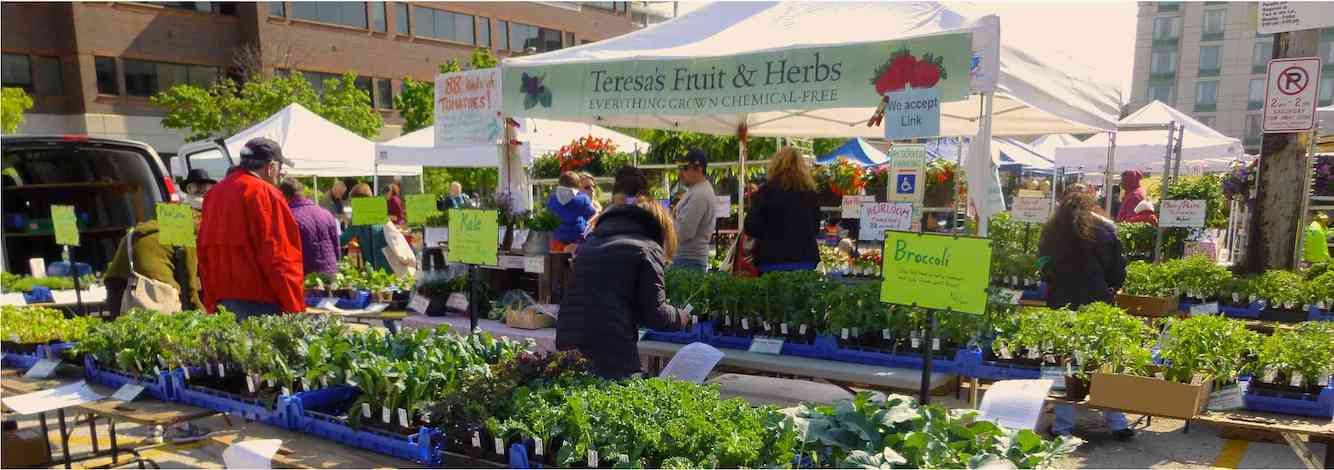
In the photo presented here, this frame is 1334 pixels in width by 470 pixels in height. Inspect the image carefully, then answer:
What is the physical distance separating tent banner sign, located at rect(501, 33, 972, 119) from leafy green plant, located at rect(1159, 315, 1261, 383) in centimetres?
144

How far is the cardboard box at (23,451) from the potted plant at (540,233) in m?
2.75

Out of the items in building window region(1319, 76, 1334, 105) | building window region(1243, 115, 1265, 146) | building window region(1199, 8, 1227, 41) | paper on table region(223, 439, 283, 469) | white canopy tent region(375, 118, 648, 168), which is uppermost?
building window region(1199, 8, 1227, 41)

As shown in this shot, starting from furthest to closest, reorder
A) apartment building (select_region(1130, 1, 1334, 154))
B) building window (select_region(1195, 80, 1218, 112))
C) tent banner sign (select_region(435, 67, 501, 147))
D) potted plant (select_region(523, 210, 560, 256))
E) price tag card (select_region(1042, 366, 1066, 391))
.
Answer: building window (select_region(1195, 80, 1218, 112)) < apartment building (select_region(1130, 1, 1334, 154)) < tent banner sign (select_region(435, 67, 501, 147)) < potted plant (select_region(523, 210, 560, 256)) < price tag card (select_region(1042, 366, 1066, 391))

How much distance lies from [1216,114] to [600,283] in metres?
59.8

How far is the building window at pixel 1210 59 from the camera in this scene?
165 feet

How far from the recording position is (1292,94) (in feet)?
18.9

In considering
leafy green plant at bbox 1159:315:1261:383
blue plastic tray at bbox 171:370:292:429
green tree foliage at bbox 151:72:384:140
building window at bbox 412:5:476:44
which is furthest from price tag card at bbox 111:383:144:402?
building window at bbox 412:5:476:44

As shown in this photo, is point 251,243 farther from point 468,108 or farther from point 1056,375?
point 1056,375

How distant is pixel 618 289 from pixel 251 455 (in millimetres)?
1425

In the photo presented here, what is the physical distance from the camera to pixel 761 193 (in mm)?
4969

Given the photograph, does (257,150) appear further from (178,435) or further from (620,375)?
(620,375)

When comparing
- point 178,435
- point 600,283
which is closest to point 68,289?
point 178,435

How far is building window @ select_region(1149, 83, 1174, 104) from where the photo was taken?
5516 cm

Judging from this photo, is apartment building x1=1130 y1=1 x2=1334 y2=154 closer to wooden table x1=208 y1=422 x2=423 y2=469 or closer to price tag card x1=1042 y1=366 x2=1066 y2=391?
price tag card x1=1042 y1=366 x2=1066 y2=391
